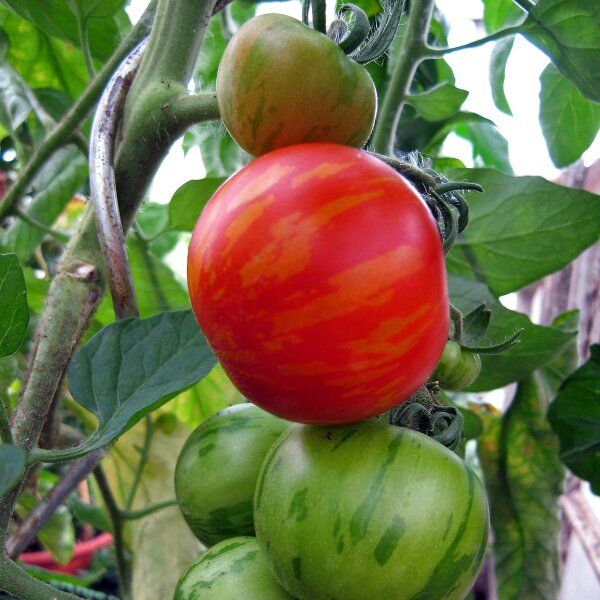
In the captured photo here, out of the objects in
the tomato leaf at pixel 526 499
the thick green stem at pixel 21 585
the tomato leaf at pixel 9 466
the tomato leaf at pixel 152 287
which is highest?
the tomato leaf at pixel 9 466

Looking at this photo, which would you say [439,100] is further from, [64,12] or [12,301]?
[12,301]

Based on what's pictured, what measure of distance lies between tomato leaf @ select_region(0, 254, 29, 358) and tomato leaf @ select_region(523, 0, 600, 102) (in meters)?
0.42

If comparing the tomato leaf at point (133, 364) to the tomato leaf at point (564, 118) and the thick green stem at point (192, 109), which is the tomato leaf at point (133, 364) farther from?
the tomato leaf at point (564, 118)

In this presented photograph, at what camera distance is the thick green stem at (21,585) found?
33cm

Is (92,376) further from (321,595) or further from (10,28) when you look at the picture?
(10,28)

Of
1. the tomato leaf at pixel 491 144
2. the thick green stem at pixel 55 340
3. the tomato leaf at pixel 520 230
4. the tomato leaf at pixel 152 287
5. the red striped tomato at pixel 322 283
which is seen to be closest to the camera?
the red striped tomato at pixel 322 283

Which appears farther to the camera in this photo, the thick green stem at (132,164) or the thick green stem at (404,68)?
the thick green stem at (404,68)

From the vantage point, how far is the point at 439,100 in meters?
0.66

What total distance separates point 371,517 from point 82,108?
17.0 inches

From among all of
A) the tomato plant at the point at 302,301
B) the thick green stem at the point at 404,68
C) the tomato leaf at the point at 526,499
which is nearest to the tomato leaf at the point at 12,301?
the tomato plant at the point at 302,301

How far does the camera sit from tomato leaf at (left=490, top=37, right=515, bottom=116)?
0.77 metres

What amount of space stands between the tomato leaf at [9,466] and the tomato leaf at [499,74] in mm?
671

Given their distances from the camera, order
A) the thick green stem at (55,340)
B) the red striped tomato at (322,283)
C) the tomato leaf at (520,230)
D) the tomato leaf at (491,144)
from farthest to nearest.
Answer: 1. the tomato leaf at (491,144)
2. the tomato leaf at (520,230)
3. the thick green stem at (55,340)
4. the red striped tomato at (322,283)

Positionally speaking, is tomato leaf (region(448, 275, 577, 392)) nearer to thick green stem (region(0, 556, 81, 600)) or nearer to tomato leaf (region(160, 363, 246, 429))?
tomato leaf (region(160, 363, 246, 429))
